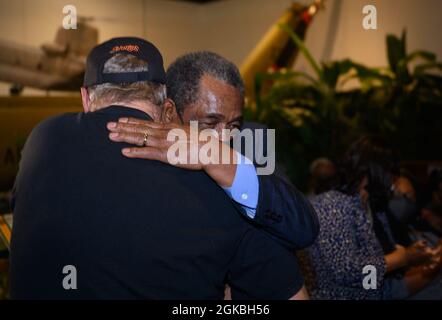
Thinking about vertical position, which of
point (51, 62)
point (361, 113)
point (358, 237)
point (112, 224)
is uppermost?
point (51, 62)

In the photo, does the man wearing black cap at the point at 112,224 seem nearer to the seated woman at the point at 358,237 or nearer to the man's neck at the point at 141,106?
the man's neck at the point at 141,106

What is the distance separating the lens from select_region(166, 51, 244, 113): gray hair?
149 cm

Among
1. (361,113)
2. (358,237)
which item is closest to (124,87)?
(358,237)

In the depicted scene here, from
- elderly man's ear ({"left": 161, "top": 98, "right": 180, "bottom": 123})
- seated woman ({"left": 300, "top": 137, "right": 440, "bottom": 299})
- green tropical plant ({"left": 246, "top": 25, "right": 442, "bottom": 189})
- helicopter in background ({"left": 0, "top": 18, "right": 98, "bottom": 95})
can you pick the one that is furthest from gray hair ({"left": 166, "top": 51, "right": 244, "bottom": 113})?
helicopter in background ({"left": 0, "top": 18, "right": 98, "bottom": 95})

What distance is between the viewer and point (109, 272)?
907 mm

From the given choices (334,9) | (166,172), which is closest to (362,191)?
(166,172)

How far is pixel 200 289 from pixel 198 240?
11 cm

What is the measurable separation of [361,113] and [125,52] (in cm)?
431

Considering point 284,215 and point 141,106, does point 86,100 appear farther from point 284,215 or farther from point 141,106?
point 284,215

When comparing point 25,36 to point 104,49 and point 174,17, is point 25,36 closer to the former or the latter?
point 174,17

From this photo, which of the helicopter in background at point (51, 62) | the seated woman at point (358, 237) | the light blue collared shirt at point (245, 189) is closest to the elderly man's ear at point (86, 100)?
the light blue collared shirt at point (245, 189)

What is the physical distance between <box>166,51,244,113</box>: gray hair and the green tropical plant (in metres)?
3.31

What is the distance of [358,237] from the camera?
2010 mm

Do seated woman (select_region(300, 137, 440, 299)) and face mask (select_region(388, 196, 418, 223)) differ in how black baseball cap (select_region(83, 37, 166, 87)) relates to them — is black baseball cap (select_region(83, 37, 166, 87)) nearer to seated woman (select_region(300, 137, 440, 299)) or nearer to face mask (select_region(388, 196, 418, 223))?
seated woman (select_region(300, 137, 440, 299))
